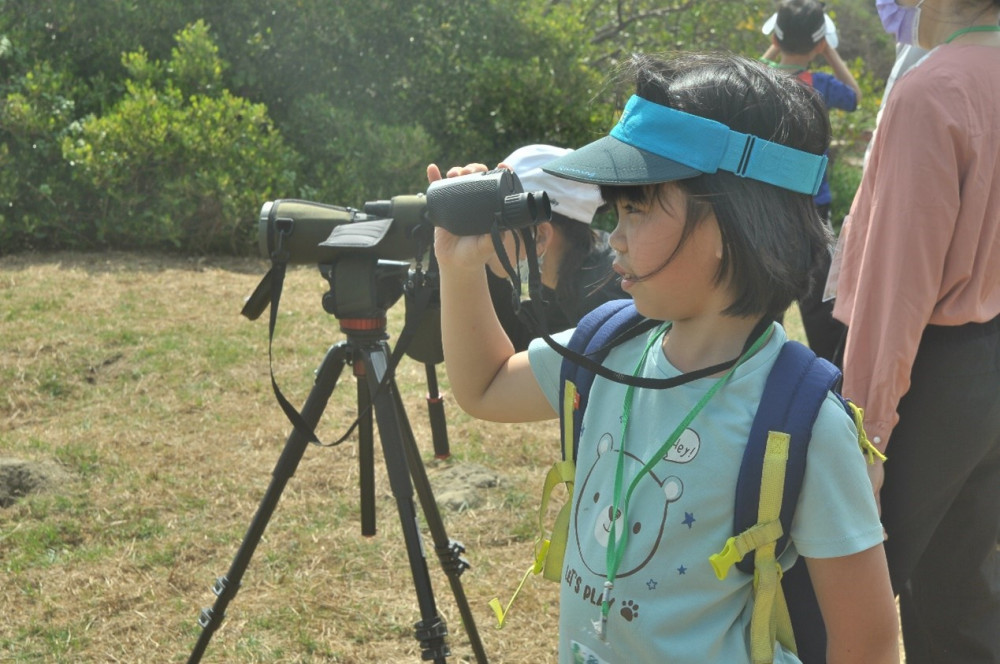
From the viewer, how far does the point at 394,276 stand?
8.27 feet

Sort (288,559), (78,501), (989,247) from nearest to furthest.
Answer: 1. (989,247)
2. (288,559)
3. (78,501)

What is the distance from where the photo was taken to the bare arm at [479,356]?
6.08ft

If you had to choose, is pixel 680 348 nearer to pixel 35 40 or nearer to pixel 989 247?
pixel 989 247

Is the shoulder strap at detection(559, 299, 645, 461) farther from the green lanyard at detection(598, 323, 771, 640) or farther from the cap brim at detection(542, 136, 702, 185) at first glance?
the cap brim at detection(542, 136, 702, 185)

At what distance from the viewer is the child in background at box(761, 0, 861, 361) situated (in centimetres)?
421

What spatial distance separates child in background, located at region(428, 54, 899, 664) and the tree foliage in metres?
5.83

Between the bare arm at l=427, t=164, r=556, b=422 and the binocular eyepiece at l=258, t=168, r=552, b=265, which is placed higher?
the binocular eyepiece at l=258, t=168, r=552, b=265

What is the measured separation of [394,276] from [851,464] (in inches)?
51.1

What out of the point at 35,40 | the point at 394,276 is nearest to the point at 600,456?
the point at 394,276

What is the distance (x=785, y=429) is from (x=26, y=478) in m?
3.60

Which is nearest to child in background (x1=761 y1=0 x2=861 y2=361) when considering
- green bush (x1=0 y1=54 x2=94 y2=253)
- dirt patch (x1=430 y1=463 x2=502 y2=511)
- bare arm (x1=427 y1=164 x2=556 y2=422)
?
dirt patch (x1=430 y1=463 x2=502 y2=511)

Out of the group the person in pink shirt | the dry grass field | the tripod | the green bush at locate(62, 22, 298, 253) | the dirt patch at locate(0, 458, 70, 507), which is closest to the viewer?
the person in pink shirt

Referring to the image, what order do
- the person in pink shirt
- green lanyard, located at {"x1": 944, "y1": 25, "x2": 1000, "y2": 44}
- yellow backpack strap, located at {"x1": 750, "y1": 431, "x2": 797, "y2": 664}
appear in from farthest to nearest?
1. green lanyard, located at {"x1": 944, "y1": 25, "x2": 1000, "y2": 44}
2. the person in pink shirt
3. yellow backpack strap, located at {"x1": 750, "y1": 431, "x2": 797, "y2": 664}

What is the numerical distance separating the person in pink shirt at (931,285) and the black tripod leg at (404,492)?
102 cm
